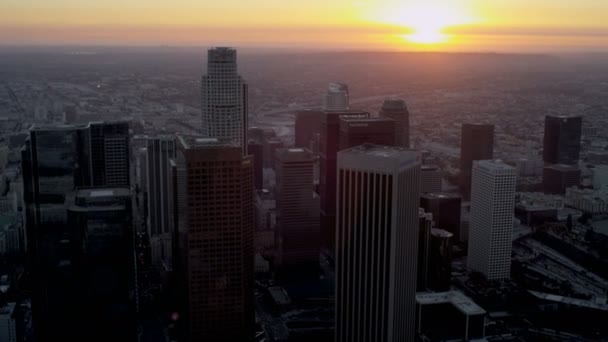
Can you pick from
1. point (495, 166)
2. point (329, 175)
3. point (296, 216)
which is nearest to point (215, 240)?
point (296, 216)

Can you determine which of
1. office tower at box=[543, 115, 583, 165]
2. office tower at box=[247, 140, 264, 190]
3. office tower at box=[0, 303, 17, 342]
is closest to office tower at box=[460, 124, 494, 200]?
office tower at box=[543, 115, 583, 165]

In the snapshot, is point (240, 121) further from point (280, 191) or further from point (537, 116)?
point (537, 116)

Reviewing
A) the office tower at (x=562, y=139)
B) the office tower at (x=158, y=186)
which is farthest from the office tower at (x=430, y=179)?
the office tower at (x=562, y=139)

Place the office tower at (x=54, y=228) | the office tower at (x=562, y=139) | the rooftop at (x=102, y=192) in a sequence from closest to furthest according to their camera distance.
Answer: the rooftop at (x=102, y=192) < the office tower at (x=54, y=228) < the office tower at (x=562, y=139)

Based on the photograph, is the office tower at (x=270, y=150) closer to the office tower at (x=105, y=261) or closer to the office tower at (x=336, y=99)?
the office tower at (x=336, y=99)

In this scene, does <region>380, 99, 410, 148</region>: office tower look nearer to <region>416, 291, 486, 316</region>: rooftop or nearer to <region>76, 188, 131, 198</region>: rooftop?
<region>416, 291, 486, 316</region>: rooftop

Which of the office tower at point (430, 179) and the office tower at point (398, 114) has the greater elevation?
the office tower at point (398, 114)
